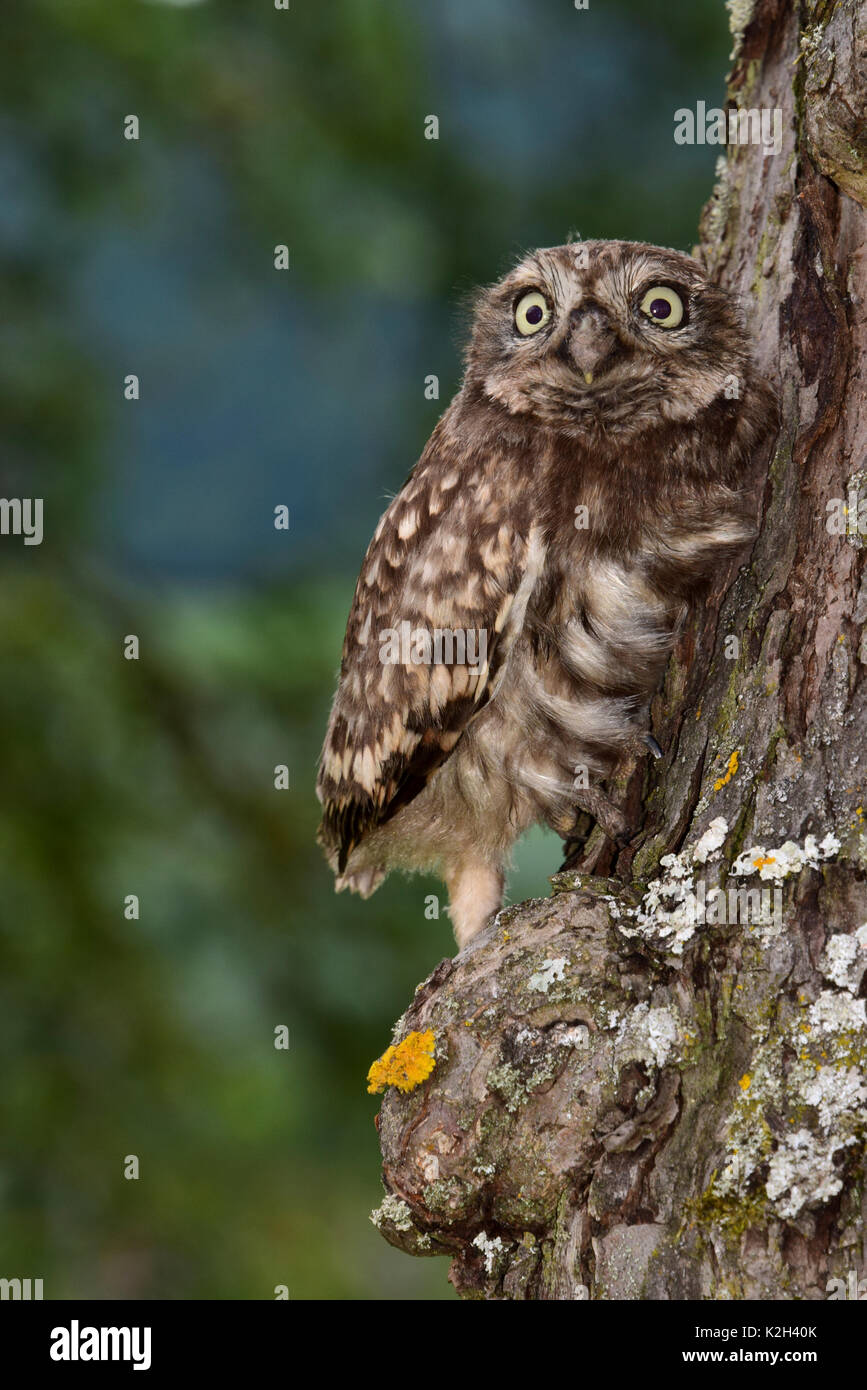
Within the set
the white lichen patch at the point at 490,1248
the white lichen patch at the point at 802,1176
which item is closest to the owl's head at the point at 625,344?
the white lichen patch at the point at 802,1176

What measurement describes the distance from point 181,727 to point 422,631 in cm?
129

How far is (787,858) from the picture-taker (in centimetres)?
194

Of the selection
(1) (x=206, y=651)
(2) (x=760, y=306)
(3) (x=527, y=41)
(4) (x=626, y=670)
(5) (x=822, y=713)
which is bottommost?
(5) (x=822, y=713)

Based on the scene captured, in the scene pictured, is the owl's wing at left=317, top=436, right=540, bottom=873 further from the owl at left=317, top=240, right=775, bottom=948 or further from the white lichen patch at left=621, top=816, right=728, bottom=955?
the white lichen patch at left=621, top=816, right=728, bottom=955

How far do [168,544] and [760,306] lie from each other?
5037 mm

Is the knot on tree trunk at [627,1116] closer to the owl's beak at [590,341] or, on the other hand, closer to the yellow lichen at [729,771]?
the yellow lichen at [729,771]

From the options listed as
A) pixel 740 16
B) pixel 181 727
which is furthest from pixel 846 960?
pixel 181 727

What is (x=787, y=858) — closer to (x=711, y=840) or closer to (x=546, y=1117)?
(x=711, y=840)

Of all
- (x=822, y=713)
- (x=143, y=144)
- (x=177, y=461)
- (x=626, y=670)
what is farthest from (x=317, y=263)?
(x=177, y=461)

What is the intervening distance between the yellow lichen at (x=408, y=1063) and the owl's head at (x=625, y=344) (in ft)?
3.97

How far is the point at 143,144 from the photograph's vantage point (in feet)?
12.5

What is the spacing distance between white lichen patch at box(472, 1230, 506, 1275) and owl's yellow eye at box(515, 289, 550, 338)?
1.72 m

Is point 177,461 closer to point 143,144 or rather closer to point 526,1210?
point 143,144

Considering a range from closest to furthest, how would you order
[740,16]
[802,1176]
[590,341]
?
[802,1176] → [590,341] → [740,16]
